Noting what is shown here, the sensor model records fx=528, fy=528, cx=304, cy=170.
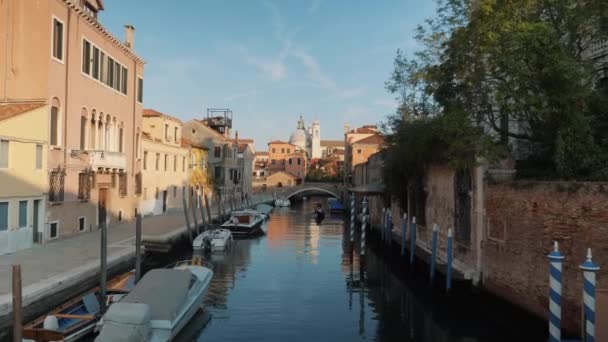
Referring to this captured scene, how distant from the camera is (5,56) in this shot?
16.5 m

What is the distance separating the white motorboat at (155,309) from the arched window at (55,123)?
8.39 metres

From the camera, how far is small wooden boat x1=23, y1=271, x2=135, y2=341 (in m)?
8.17

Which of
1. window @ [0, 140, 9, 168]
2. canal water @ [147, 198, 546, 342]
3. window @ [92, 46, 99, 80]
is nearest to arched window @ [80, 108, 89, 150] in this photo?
window @ [92, 46, 99, 80]

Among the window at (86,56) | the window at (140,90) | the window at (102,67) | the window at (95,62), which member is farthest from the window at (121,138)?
the window at (86,56)

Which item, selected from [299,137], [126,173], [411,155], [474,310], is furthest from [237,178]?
[299,137]

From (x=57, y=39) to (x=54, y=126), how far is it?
2.83 meters

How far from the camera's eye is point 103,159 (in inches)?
805

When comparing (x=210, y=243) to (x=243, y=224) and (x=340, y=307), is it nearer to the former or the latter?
(x=243, y=224)

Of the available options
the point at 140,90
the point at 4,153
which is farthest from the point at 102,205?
the point at 4,153

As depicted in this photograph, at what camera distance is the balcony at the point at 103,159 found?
19.4 m

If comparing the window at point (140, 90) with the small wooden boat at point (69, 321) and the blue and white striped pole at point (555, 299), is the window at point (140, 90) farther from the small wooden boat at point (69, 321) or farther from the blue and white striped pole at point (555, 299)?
the blue and white striped pole at point (555, 299)

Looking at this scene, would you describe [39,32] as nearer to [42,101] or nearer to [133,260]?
[42,101]

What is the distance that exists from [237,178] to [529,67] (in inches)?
1598

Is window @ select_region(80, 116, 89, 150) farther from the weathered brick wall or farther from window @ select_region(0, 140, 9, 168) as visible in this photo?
the weathered brick wall
